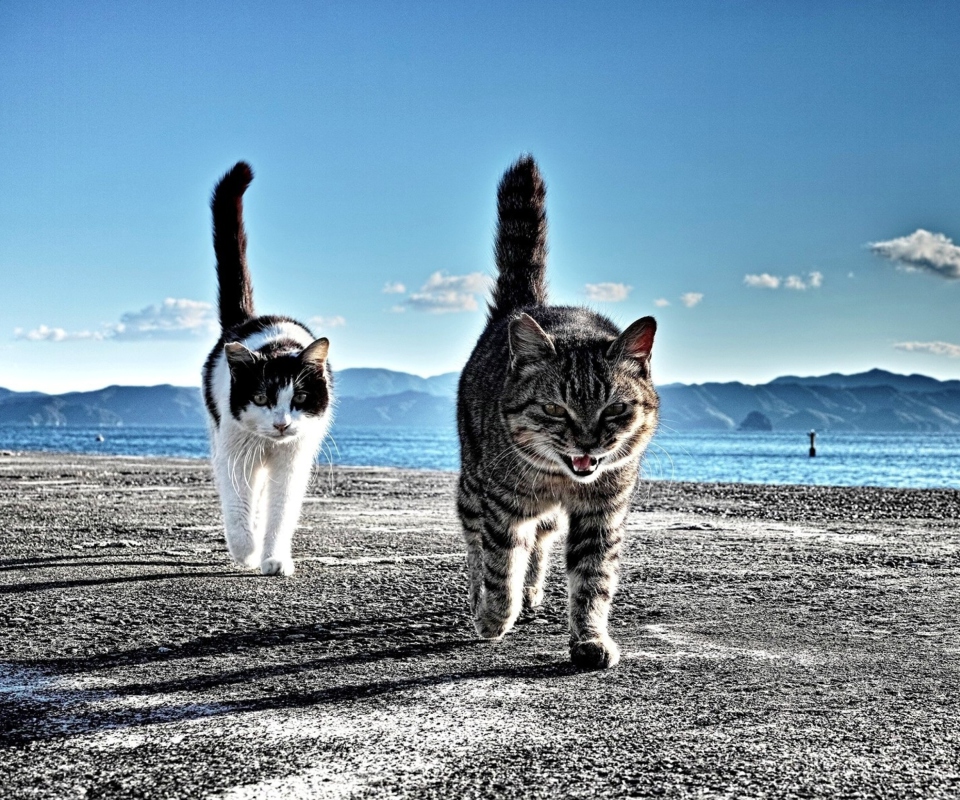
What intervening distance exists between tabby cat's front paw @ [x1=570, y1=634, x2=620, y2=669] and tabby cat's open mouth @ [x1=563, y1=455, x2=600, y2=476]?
A: 2.42 ft

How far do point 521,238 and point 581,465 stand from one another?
229cm

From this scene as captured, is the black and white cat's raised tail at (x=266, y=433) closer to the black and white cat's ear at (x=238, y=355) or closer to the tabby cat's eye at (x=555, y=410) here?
the black and white cat's ear at (x=238, y=355)

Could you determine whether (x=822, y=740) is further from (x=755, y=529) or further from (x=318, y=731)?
(x=755, y=529)

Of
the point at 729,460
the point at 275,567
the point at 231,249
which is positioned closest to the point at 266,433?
the point at 275,567

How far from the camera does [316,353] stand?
6613 mm

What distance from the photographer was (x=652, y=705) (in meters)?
3.35

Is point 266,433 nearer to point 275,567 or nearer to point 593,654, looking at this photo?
point 275,567

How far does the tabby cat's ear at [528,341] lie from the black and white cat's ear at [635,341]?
29 centimetres

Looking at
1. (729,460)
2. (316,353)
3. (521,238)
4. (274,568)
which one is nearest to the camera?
(521,238)

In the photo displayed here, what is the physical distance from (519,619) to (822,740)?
2.20 m

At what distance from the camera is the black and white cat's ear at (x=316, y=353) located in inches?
258

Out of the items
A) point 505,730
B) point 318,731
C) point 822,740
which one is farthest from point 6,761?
point 822,740

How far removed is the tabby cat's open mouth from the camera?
399cm

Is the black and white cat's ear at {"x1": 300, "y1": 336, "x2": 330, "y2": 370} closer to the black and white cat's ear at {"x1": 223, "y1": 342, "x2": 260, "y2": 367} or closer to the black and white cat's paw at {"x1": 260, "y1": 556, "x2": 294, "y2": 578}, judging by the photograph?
the black and white cat's ear at {"x1": 223, "y1": 342, "x2": 260, "y2": 367}
